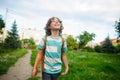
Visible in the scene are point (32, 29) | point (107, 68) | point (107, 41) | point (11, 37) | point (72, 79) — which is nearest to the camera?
point (72, 79)

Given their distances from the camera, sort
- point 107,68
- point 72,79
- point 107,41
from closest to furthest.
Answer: point 72,79 < point 107,68 < point 107,41

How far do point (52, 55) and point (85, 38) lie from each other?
119 m

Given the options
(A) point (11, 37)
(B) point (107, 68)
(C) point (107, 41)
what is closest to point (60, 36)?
(B) point (107, 68)

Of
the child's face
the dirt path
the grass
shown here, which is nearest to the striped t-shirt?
the child's face

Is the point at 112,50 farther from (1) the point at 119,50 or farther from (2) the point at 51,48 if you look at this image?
(2) the point at 51,48

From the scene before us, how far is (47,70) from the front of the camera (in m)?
4.41

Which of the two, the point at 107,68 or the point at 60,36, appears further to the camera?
the point at 107,68

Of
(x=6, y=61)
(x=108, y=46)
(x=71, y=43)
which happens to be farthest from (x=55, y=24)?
(x=71, y=43)

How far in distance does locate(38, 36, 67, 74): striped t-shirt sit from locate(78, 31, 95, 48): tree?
11255 centimetres

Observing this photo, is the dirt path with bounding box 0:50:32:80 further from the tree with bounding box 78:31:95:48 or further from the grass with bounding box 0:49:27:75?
the tree with bounding box 78:31:95:48

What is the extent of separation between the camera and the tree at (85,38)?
119825mm

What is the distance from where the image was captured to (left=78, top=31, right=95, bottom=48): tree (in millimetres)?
119825

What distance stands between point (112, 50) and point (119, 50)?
10.0 feet

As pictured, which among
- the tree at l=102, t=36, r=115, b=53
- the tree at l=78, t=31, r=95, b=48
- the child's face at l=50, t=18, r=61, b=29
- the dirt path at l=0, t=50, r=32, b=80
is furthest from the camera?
the tree at l=78, t=31, r=95, b=48
